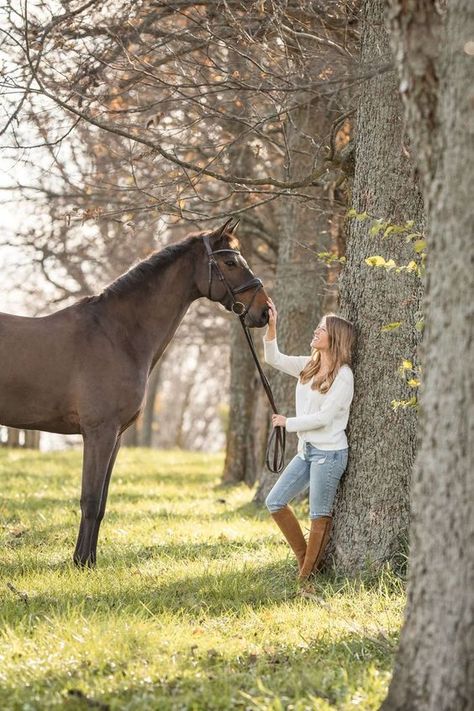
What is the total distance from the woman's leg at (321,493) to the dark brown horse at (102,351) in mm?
1388

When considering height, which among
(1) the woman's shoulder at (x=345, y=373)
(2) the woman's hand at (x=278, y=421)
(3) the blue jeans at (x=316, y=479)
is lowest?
(3) the blue jeans at (x=316, y=479)

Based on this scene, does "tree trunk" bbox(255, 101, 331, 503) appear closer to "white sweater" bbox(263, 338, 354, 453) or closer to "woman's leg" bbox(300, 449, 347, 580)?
"white sweater" bbox(263, 338, 354, 453)

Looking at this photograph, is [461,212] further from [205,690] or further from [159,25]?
[159,25]

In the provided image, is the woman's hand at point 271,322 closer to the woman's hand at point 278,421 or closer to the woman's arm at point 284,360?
the woman's arm at point 284,360

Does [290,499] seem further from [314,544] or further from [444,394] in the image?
[444,394]

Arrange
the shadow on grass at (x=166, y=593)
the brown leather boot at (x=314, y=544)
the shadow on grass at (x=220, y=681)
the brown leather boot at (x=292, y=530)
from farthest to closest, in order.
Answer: the brown leather boot at (x=292, y=530) → the brown leather boot at (x=314, y=544) → the shadow on grass at (x=166, y=593) → the shadow on grass at (x=220, y=681)

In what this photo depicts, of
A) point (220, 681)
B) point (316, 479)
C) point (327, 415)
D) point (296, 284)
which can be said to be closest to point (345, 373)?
point (327, 415)

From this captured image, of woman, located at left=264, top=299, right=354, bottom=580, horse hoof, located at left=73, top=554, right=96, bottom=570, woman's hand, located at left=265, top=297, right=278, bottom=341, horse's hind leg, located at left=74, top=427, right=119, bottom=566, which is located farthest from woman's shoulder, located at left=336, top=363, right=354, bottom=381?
horse hoof, located at left=73, top=554, right=96, bottom=570

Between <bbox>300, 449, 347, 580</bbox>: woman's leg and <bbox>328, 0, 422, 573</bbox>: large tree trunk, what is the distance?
0.11 m

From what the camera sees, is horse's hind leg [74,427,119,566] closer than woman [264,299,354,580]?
No

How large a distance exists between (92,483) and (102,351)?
0.97m

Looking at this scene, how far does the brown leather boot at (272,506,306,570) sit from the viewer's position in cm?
598

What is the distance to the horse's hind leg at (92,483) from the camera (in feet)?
20.9

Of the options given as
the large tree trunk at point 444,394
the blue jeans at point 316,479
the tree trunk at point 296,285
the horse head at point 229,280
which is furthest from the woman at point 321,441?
the tree trunk at point 296,285
